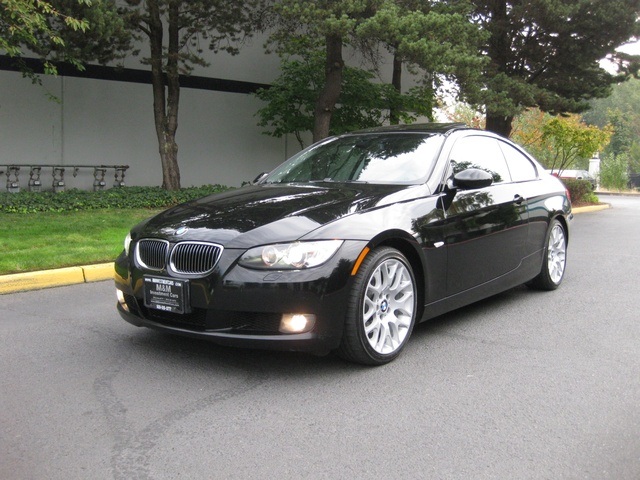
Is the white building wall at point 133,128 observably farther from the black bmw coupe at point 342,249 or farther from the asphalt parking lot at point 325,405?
the black bmw coupe at point 342,249

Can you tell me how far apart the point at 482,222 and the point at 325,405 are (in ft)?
7.34

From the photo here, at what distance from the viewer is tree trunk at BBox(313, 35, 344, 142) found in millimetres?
15547

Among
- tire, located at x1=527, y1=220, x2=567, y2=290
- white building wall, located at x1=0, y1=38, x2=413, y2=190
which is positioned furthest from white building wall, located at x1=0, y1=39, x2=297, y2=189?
tire, located at x1=527, y1=220, x2=567, y2=290

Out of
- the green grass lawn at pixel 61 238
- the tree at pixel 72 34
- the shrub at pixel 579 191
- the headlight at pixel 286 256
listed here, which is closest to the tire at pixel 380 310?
the headlight at pixel 286 256

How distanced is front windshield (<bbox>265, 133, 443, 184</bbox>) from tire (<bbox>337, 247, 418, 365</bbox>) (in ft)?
2.78

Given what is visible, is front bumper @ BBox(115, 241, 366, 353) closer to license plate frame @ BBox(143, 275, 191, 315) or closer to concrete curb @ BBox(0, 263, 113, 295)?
license plate frame @ BBox(143, 275, 191, 315)

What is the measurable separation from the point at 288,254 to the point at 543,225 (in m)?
3.36

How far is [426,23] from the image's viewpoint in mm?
13320

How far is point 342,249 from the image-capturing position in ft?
13.2

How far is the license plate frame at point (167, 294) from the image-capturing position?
13.2 ft

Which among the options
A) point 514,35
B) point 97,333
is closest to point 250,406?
point 97,333

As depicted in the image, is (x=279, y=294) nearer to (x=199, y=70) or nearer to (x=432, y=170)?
(x=432, y=170)

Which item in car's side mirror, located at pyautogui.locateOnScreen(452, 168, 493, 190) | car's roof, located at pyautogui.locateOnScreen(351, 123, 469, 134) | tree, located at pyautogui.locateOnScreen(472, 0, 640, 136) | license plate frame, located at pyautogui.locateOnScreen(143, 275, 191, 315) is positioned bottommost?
license plate frame, located at pyautogui.locateOnScreen(143, 275, 191, 315)

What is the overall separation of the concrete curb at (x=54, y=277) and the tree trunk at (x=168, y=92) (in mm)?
8278
